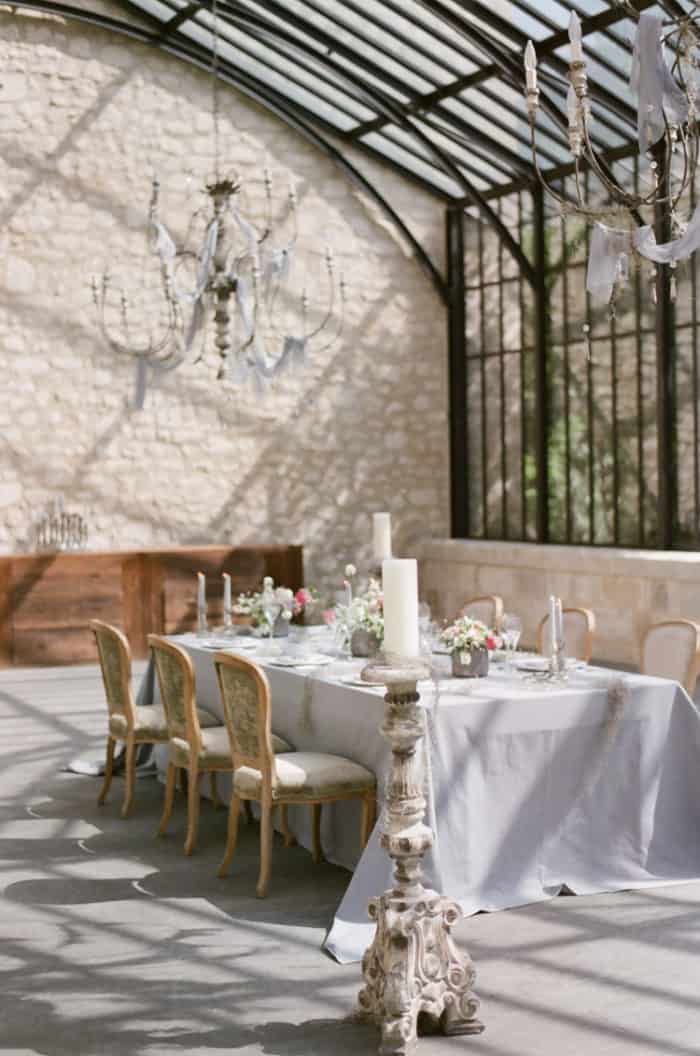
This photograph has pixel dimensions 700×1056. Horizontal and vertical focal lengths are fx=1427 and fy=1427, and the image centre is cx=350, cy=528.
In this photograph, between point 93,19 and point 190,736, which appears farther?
point 93,19

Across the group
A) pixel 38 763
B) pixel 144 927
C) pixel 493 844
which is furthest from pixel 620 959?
pixel 38 763

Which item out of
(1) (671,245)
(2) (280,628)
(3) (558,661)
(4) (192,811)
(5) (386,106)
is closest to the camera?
(1) (671,245)

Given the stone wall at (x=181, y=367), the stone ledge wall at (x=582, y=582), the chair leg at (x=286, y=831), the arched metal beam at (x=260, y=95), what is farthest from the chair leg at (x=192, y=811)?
the arched metal beam at (x=260, y=95)

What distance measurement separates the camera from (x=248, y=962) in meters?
4.04

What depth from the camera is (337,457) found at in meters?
12.4

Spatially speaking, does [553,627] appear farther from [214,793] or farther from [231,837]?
[214,793]

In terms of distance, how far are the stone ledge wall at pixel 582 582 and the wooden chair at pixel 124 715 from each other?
3595 millimetres

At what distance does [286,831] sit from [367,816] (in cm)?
66

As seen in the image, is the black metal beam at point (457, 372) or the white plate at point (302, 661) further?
the black metal beam at point (457, 372)

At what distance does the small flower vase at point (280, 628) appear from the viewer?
6.54 metres

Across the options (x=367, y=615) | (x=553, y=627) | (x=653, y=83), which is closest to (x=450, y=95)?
(x=367, y=615)

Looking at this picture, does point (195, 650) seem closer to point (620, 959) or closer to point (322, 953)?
point (322, 953)

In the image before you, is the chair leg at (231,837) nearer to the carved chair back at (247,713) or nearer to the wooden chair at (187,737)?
the carved chair back at (247,713)

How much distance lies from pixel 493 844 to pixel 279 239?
27.2 feet
